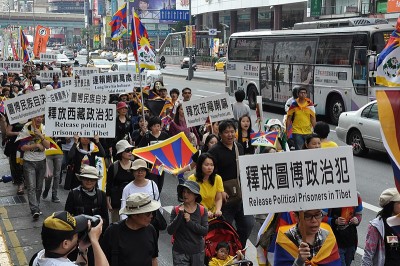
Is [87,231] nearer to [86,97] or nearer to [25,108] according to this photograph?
[25,108]

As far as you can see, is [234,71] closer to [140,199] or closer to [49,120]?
[49,120]

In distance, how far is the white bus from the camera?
18.6 m

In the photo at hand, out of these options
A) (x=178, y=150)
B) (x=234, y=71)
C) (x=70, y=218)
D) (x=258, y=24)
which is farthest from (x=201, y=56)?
(x=70, y=218)

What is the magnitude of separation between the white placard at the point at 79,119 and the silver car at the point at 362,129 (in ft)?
22.0

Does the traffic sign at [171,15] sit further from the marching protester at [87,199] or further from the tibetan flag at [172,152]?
the marching protester at [87,199]

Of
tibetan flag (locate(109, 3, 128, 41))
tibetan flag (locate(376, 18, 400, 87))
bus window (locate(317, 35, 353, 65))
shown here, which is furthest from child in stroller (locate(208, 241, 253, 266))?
tibetan flag (locate(109, 3, 128, 41))

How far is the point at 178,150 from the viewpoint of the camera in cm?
796

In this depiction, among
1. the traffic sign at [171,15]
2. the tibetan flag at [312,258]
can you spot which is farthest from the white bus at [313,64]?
the traffic sign at [171,15]

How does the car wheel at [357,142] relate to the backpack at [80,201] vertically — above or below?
below

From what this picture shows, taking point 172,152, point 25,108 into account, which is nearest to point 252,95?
point 25,108

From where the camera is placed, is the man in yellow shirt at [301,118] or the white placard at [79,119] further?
the man in yellow shirt at [301,118]

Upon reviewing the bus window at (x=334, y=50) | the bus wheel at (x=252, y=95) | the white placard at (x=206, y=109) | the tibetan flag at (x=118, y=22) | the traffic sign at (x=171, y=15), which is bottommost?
the bus wheel at (x=252, y=95)

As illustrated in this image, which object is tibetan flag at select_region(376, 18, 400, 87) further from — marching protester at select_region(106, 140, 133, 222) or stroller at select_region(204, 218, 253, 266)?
marching protester at select_region(106, 140, 133, 222)

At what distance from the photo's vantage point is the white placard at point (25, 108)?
380 inches
